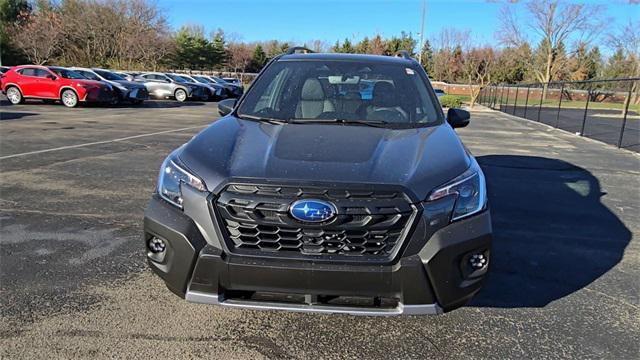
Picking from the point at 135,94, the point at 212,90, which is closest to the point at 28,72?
the point at 135,94

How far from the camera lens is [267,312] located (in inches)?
124

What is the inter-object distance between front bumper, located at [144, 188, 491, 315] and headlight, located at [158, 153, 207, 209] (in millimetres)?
65

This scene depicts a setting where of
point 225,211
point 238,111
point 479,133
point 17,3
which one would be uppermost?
point 17,3

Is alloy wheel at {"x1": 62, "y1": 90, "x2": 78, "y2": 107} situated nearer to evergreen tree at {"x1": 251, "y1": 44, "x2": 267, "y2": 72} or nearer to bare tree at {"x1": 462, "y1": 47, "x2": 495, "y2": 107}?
bare tree at {"x1": 462, "y1": 47, "x2": 495, "y2": 107}

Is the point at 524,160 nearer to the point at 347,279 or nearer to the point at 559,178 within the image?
the point at 559,178

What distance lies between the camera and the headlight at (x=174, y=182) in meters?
2.56

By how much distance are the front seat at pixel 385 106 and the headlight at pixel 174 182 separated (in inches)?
59.5

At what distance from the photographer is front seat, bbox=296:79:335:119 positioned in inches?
145

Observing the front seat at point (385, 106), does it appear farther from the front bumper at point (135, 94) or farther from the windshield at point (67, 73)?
the front bumper at point (135, 94)

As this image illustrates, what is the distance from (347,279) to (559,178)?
693 centimetres

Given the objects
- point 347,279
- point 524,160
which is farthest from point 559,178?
point 347,279

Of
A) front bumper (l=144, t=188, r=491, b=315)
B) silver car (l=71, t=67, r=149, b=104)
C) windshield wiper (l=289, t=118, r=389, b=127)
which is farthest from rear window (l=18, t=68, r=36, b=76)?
front bumper (l=144, t=188, r=491, b=315)

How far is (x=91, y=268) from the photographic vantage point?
3689 millimetres

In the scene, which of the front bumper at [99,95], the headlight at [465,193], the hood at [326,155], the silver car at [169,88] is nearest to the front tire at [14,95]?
the front bumper at [99,95]
